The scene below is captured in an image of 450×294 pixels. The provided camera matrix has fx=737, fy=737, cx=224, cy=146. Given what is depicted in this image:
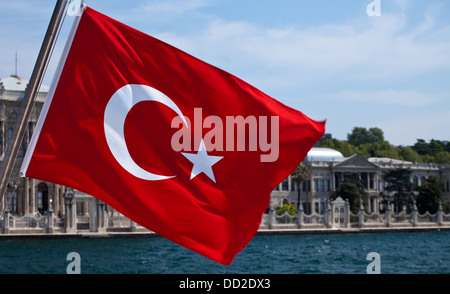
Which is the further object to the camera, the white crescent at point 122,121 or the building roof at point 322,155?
the building roof at point 322,155

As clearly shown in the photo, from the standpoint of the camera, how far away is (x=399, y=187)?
79188 millimetres

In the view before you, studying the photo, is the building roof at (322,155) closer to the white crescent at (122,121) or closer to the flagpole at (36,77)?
the white crescent at (122,121)

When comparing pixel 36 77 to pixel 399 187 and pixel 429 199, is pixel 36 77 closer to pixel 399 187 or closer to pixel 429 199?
pixel 429 199

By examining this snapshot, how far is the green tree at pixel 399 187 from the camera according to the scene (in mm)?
78125

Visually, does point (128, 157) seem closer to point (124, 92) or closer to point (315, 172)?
point (124, 92)

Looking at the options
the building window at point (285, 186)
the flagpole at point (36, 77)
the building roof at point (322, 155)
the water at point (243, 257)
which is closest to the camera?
the flagpole at point (36, 77)

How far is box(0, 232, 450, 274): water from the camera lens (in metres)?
32.3

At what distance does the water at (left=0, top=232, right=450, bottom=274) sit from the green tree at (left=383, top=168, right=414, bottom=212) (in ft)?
83.8

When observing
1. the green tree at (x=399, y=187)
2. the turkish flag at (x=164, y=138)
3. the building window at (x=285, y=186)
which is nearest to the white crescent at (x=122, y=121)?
the turkish flag at (x=164, y=138)

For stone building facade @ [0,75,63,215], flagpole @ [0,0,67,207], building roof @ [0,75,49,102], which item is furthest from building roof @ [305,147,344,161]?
flagpole @ [0,0,67,207]

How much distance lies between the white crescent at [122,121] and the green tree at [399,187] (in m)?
74.7

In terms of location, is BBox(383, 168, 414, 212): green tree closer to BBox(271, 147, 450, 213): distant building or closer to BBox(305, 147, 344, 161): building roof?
BBox(271, 147, 450, 213): distant building

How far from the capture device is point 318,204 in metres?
82.3
